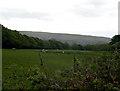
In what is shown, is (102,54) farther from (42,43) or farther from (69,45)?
(42,43)

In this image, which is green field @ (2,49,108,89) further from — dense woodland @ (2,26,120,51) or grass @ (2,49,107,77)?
dense woodland @ (2,26,120,51)

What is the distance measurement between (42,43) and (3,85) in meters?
2.61

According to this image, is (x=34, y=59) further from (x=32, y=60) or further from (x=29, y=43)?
(x=29, y=43)

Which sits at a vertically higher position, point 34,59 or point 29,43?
point 29,43

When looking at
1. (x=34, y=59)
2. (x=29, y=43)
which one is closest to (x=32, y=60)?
(x=34, y=59)

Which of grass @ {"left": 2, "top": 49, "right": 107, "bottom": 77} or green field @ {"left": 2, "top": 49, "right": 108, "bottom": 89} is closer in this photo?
green field @ {"left": 2, "top": 49, "right": 108, "bottom": 89}

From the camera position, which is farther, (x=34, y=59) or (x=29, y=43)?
(x=29, y=43)

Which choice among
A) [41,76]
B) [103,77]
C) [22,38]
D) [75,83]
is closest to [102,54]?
[103,77]

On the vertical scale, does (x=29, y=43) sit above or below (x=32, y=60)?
above

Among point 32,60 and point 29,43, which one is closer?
point 32,60

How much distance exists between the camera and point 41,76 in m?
2.62

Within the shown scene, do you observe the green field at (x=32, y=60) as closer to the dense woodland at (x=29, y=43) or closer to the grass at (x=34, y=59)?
the grass at (x=34, y=59)

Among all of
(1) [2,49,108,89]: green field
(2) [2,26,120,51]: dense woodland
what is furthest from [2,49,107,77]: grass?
(2) [2,26,120,51]: dense woodland

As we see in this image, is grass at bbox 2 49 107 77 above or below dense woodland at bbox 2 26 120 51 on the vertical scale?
below
